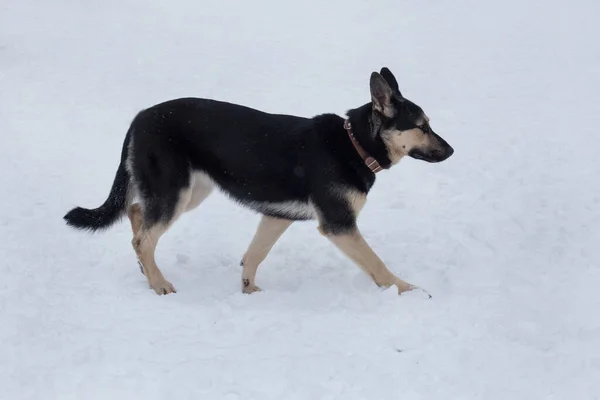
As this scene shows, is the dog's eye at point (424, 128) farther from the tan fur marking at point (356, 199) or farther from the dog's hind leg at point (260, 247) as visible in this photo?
the dog's hind leg at point (260, 247)

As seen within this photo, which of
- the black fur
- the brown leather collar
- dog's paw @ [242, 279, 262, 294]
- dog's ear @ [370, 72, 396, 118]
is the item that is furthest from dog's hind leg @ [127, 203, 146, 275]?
dog's ear @ [370, 72, 396, 118]

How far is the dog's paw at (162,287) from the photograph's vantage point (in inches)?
247

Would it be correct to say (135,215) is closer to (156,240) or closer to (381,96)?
(156,240)

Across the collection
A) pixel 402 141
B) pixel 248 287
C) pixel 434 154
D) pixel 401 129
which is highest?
pixel 401 129

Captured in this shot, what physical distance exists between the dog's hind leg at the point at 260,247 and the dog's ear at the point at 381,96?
139 centimetres

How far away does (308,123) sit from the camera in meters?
6.19

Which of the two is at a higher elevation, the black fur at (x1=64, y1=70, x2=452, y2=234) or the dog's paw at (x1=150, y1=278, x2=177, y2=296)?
the black fur at (x1=64, y1=70, x2=452, y2=234)

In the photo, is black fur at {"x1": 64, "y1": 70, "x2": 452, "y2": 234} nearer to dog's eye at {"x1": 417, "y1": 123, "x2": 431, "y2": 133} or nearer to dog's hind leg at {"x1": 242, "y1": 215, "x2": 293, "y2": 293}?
dog's eye at {"x1": 417, "y1": 123, "x2": 431, "y2": 133}

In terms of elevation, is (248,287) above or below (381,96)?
below

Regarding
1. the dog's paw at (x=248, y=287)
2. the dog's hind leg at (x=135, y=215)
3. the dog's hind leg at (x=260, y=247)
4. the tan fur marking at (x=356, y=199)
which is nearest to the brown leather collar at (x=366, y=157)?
the tan fur marking at (x=356, y=199)

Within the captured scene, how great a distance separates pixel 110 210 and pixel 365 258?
97.1 inches

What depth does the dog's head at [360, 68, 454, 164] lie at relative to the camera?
5.86 m

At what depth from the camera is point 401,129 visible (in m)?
5.96

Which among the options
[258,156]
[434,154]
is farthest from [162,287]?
[434,154]
